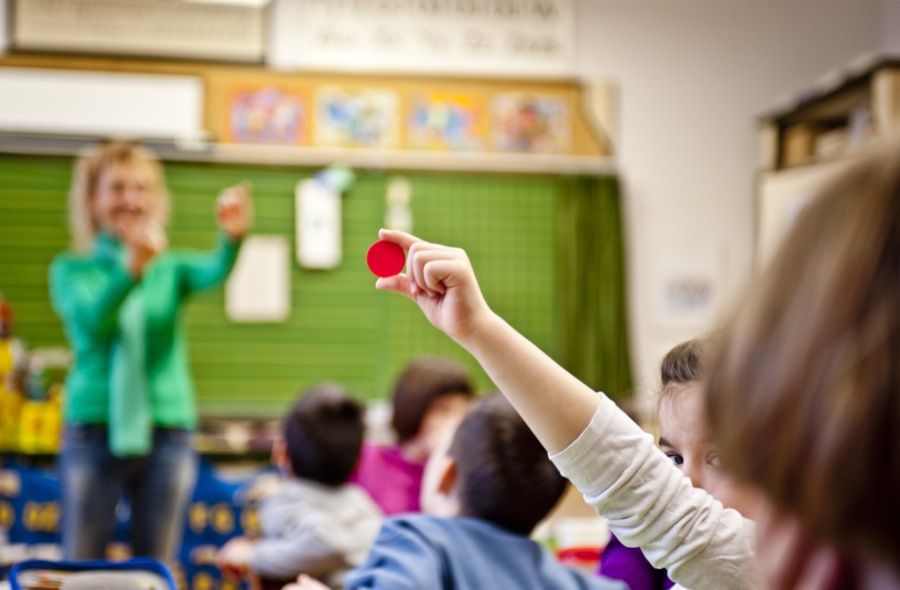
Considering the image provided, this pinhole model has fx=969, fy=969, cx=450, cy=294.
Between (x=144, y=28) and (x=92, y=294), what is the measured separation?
2.12 metres

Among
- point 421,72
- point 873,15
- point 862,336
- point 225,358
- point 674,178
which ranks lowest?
point 225,358

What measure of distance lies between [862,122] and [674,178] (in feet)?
3.19

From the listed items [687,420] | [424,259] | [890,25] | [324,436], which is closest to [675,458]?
[687,420]

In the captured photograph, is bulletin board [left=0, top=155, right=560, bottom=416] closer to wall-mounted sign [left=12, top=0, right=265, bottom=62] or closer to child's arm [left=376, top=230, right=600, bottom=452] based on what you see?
wall-mounted sign [left=12, top=0, right=265, bottom=62]

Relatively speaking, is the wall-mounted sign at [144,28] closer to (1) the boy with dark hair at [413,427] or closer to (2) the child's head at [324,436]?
(1) the boy with dark hair at [413,427]

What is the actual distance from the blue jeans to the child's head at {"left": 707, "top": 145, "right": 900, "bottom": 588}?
7.69 feet

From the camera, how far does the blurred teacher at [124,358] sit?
2463 millimetres

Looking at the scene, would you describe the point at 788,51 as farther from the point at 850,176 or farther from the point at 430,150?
the point at 850,176

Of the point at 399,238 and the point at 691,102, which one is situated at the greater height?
the point at 691,102

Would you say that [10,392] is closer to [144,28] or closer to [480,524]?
[144,28]

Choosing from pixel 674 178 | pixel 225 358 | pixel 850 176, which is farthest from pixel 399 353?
pixel 850 176

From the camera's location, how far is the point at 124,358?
2527 millimetres

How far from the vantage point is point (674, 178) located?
4.62 metres

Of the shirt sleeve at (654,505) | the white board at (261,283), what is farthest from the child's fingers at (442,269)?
the white board at (261,283)
